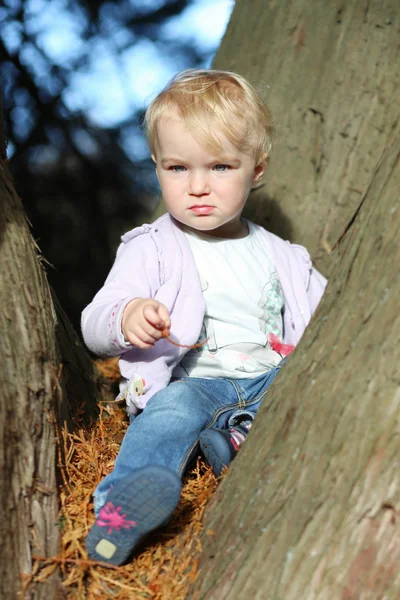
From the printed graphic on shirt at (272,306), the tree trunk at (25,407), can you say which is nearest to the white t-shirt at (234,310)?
the printed graphic on shirt at (272,306)

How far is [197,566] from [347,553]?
0.48 m

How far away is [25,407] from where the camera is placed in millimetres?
1897

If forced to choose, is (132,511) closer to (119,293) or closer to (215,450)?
(215,450)

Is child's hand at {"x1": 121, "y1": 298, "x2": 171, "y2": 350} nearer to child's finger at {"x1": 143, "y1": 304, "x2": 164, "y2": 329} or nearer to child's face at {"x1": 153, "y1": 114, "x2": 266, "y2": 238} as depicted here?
child's finger at {"x1": 143, "y1": 304, "x2": 164, "y2": 329}

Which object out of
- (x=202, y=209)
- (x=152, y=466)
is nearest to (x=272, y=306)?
(x=202, y=209)

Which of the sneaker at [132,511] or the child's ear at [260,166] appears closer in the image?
the sneaker at [132,511]

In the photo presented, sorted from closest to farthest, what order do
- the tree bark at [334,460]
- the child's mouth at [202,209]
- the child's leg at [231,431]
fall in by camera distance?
the tree bark at [334,460] → the child's leg at [231,431] → the child's mouth at [202,209]

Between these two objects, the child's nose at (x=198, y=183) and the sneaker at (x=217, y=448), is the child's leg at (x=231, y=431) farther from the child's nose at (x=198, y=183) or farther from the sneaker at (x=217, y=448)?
the child's nose at (x=198, y=183)

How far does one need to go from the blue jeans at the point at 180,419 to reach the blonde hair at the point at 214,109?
34.6 inches

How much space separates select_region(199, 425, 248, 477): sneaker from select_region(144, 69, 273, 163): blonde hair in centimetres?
104

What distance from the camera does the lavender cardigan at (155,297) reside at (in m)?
2.42

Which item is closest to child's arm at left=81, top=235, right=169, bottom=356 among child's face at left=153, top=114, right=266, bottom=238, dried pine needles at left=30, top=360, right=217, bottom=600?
child's face at left=153, top=114, right=266, bottom=238

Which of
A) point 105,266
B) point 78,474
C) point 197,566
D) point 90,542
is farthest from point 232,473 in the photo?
point 105,266

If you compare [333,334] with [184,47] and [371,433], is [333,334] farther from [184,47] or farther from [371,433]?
[184,47]
